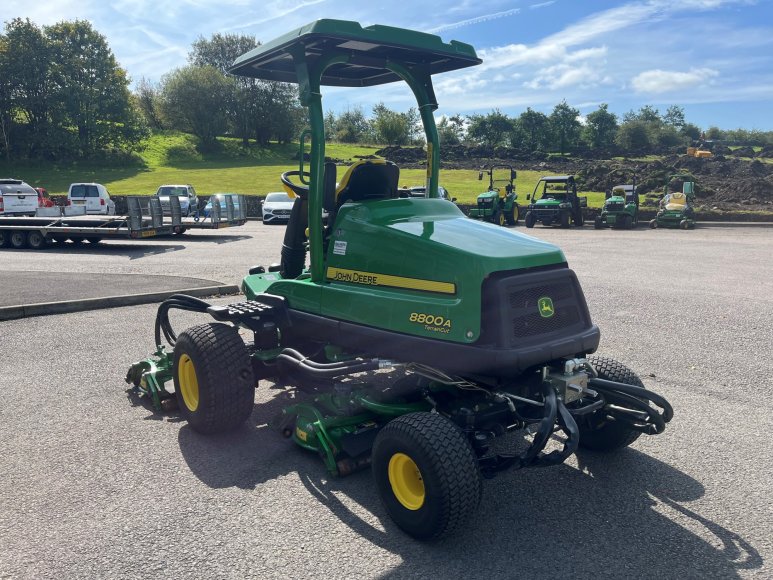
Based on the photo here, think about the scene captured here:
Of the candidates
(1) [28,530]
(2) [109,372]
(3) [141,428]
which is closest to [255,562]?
(1) [28,530]

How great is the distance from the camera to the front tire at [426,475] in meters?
2.91

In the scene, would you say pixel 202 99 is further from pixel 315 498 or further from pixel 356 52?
pixel 315 498

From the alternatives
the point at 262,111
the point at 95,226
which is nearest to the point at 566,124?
the point at 262,111

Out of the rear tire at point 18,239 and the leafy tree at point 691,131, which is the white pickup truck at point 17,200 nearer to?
the rear tire at point 18,239

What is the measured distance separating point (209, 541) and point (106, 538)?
0.54m

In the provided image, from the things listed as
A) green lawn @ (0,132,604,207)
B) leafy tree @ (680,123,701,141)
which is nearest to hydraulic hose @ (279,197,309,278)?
green lawn @ (0,132,604,207)

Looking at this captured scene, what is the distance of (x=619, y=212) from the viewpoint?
2223 cm

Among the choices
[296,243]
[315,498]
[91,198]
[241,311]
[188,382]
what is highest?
[296,243]

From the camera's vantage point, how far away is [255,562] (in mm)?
2914

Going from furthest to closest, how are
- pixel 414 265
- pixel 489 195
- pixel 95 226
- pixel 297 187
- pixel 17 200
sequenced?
pixel 489 195
pixel 17 200
pixel 95 226
pixel 297 187
pixel 414 265

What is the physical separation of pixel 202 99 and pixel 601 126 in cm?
3836

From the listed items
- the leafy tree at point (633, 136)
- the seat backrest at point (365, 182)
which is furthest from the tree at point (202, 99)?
the seat backrest at point (365, 182)

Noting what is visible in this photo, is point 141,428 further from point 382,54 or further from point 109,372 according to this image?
point 382,54

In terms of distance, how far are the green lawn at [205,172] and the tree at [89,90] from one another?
2.72 metres
